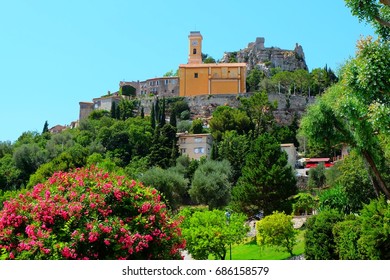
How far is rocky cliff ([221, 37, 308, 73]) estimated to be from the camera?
112688mm

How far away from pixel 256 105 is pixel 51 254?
221ft

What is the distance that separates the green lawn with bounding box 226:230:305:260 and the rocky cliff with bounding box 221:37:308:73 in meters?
81.3

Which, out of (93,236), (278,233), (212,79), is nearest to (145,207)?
(93,236)

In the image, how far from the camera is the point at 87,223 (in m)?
10.9

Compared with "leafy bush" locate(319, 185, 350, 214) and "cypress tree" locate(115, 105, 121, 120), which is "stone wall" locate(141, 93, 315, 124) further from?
"leafy bush" locate(319, 185, 350, 214)

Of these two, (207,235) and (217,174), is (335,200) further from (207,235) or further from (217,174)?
(217,174)

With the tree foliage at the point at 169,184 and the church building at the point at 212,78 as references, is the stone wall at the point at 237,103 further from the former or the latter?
the tree foliage at the point at 169,184

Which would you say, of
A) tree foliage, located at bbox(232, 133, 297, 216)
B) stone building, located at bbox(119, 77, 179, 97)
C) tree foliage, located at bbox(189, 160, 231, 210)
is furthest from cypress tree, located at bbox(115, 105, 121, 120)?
tree foliage, located at bbox(232, 133, 297, 216)

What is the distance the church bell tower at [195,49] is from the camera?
9869cm

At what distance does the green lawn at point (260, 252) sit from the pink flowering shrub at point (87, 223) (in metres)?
15.2

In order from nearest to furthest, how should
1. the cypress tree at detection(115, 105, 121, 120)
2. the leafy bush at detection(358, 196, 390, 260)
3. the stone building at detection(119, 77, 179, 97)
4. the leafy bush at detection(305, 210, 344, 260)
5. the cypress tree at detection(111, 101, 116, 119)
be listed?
the leafy bush at detection(358, 196, 390, 260), the leafy bush at detection(305, 210, 344, 260), the cypress tree at detection(115, 105, 121, 120), the cypress tree at detection(111, 101, 116, 119), the stone building at detection(119, 77, 179, 97)

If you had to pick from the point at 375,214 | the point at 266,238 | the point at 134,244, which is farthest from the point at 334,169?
the point at 134,244
